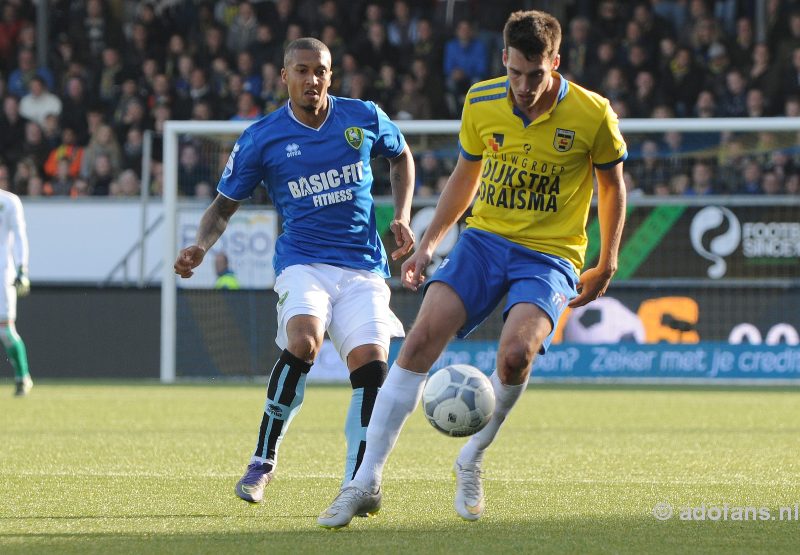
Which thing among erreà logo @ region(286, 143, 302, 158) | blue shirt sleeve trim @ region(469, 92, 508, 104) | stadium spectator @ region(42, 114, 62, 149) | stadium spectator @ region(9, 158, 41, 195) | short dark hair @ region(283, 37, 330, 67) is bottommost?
stadium spectator @ region(9, 158, 41, 195)

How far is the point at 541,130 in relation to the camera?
5598mm

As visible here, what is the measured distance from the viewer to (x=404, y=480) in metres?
6.92

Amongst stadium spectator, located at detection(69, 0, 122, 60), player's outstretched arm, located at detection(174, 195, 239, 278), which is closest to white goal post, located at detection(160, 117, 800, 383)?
stadium spectator, located at detection(69, 0, 122, 60)

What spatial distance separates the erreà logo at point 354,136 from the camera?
20.7 feet

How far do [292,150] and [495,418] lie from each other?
152 cm

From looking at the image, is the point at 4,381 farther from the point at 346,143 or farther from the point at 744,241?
the point at 346,143

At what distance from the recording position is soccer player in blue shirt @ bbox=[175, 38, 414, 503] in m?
6.03

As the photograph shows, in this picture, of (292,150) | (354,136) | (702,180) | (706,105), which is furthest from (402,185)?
(706,105)

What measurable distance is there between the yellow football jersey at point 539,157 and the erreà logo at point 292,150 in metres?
0.85

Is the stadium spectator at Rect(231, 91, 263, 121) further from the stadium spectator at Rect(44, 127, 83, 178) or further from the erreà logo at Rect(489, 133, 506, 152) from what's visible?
the erreà logo at Rect(489, 133, 506, 152)

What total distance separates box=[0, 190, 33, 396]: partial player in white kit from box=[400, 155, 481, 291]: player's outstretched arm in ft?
25.7

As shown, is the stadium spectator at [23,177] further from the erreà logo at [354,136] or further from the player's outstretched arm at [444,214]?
the player's outstretched arm at [444,214]

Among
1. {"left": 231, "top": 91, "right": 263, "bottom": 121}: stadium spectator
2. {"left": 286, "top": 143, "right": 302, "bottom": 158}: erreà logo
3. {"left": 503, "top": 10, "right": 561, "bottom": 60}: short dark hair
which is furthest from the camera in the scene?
{"left": 231, "top": 91, "right": 263, "bottom": 121}: stadium spectator

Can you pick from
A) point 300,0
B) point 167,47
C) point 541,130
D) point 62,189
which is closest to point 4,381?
point 62,189
